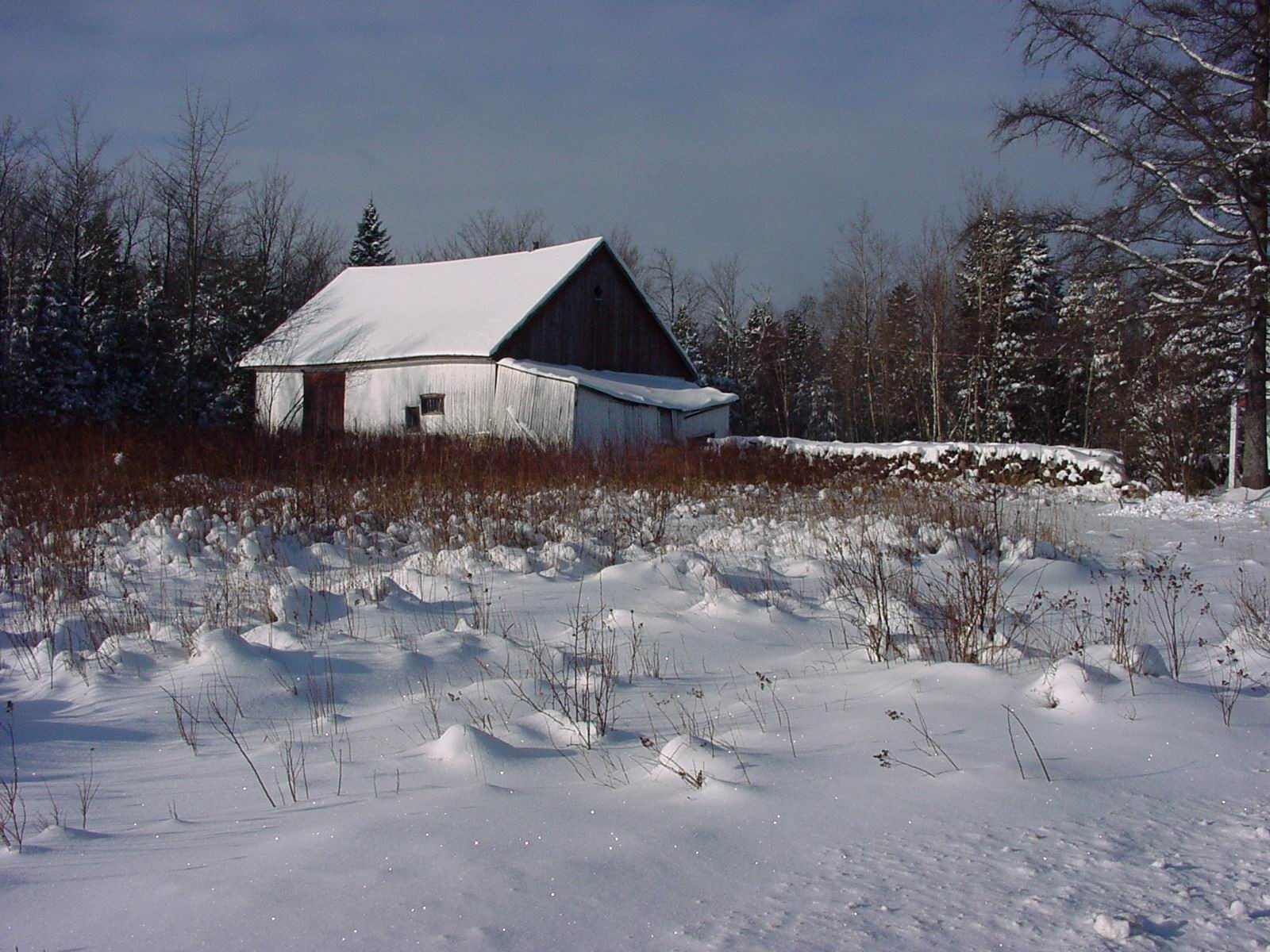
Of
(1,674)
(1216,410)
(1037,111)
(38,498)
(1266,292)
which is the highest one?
(1037,111)

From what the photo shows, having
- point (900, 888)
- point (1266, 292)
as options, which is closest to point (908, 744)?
point (900, 888)

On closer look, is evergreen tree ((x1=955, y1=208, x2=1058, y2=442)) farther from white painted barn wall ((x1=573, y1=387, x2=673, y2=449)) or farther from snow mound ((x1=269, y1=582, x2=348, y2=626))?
snow mound ((x1=269, y1=582, x2=348, y2=626))

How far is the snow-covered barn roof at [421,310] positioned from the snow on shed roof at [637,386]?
1509mm

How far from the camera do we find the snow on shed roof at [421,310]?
25.0m

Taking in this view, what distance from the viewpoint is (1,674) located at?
4.82 meters

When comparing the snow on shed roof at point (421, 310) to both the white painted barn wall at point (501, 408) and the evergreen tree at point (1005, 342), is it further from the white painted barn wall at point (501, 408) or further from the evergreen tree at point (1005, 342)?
the evergreen tree at point (1005, 342)

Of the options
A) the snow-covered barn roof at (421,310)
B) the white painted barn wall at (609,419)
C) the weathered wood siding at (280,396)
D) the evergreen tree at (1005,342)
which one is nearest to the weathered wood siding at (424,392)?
the snow-covered barn roof at (421,310)

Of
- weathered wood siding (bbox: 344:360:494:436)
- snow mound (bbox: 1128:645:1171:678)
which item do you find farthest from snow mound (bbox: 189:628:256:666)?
weathered wood siding (bbox: 344:360:494:436)

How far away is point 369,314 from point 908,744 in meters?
27.1

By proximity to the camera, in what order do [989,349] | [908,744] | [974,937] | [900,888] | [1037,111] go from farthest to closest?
[989,349], [1037,111], [908,744], [900,888], [974,937]

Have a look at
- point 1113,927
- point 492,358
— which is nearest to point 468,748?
point 1113,927

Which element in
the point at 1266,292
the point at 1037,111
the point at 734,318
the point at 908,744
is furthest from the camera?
the point at 734,318

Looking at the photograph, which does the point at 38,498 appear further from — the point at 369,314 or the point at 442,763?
the point at 369,314

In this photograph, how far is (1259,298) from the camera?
15.1m
